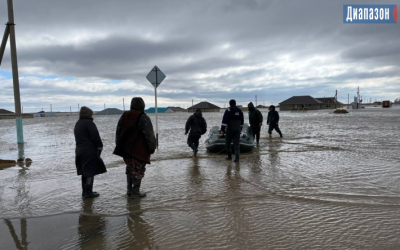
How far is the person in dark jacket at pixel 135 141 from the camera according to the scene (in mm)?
4633

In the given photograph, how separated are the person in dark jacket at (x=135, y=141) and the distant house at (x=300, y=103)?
88.8 meters

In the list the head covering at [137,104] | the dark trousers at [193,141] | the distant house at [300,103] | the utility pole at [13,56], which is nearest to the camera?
the head covering at [137,104]

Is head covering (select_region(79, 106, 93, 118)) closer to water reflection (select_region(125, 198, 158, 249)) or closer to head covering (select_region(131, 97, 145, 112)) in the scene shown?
head covering (select_region(131, 97, 145, 112))

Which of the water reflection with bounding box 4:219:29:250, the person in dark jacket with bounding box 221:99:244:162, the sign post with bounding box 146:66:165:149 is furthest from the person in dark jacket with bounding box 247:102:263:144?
the water reflection with bounding box 4:219:29:250

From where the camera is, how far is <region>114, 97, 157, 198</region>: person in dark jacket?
463 centimetres

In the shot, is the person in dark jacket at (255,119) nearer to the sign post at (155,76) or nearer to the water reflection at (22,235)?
the sign post at (155,76)

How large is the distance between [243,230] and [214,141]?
6.30 metres

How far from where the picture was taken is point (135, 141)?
184 inches

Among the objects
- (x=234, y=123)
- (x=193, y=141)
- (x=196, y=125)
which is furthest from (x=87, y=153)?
(x=193, y=141)

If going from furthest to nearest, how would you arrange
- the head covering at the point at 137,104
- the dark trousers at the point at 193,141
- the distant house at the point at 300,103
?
the distant house at the point at 300,103
the dark trousers at the point at 193,141
the head covering at the point at 137,104

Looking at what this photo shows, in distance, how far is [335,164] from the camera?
23.5 feet

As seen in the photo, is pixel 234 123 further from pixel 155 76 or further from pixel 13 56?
pixel 13 56

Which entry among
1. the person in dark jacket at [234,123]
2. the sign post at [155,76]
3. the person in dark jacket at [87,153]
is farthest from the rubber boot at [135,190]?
the sign post at [155,76]

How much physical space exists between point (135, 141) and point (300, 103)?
93.6 meters
